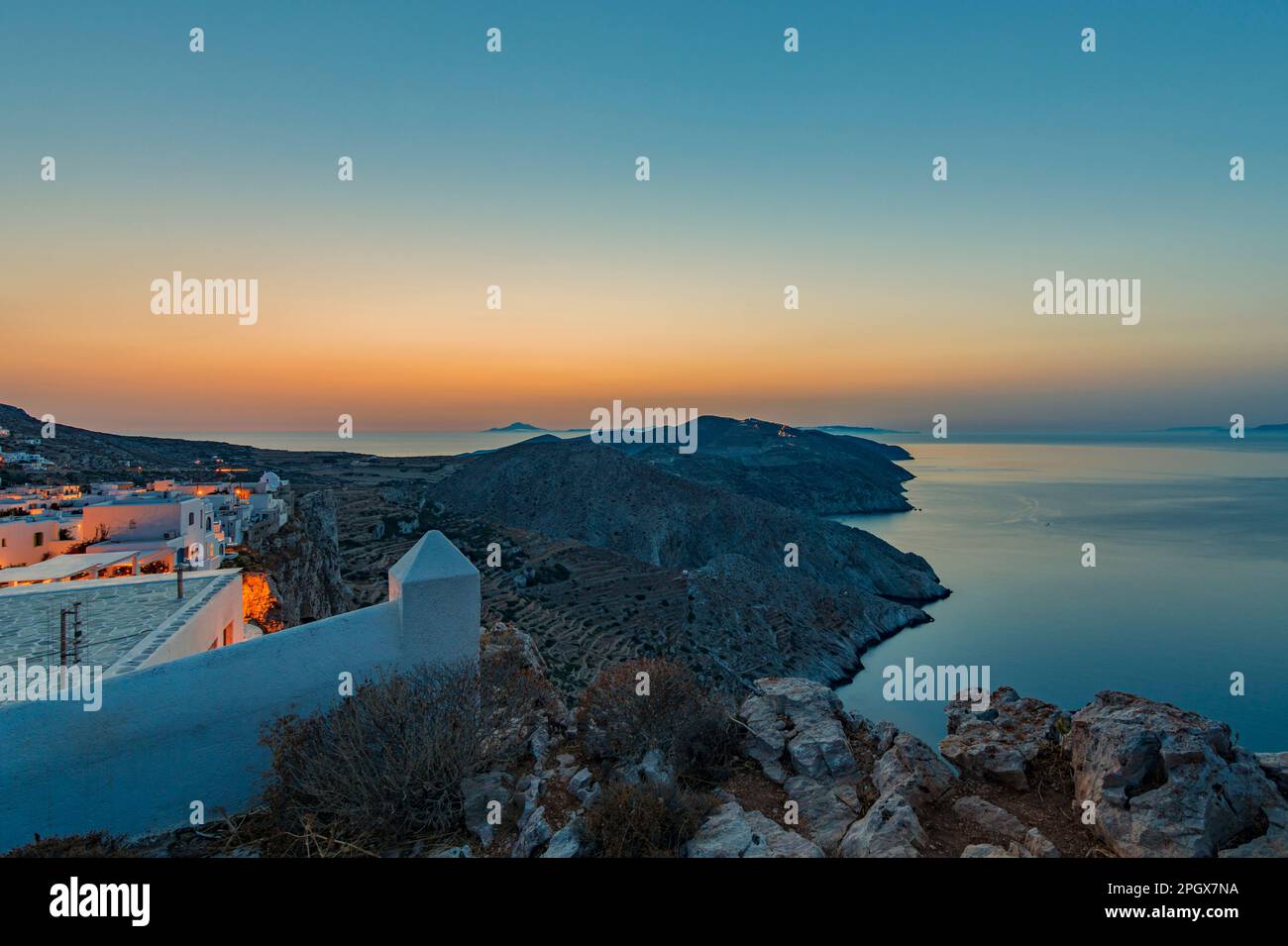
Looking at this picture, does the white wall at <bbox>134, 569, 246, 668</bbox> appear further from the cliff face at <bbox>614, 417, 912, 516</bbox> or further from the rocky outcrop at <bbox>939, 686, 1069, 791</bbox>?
the cliff face at <bbox>614, 417, 912, 516</bbox>

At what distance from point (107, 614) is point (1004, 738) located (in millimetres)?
10822

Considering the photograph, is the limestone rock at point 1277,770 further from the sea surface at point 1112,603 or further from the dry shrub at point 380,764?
the sea surface at point 1112,603

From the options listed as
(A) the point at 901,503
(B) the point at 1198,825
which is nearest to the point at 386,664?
(B) the point at 1198,825

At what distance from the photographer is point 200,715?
18.8 ft

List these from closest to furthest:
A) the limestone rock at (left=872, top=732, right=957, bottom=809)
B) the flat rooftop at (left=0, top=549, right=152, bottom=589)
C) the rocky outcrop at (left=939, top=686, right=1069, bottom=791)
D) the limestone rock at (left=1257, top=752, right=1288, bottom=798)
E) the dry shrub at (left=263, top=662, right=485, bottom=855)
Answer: the limestone rock at (left=1257, top=752, right=1288, bottom=798)
the dry shrub at (left=263, top=662, right=485, bottom=855)
the limestone rock at (left=872, top=732, right=957, bottom=809)
the rocky outcrop at (left=939, top=686, right=1069, bottom=791)
the flat rooftop at (left=0, top=549, right=152, bottom=589)

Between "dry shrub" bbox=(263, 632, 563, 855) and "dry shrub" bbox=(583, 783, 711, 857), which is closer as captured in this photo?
"dry shrub" bbox=(583, 783, 711, 857)

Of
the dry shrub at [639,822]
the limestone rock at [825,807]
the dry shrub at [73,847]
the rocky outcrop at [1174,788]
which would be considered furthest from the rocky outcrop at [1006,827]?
the dry shrub at [73,847]

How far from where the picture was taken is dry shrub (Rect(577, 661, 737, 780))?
652 cm

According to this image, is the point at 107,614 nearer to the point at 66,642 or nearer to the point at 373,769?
the point at 66,642

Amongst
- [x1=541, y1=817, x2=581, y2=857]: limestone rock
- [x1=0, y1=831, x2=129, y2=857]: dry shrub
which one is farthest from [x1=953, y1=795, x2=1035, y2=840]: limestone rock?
[x1=0, y1=831, x2=129, y2=857]: dry shrub

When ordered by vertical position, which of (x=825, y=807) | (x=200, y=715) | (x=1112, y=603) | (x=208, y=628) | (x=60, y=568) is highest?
(x=60, y=568)

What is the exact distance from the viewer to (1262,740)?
101 feet

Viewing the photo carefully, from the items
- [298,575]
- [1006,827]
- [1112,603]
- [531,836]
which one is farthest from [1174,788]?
[1112,603]

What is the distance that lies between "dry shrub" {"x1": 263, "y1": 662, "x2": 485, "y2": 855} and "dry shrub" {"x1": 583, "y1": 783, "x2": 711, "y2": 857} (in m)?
1.32
